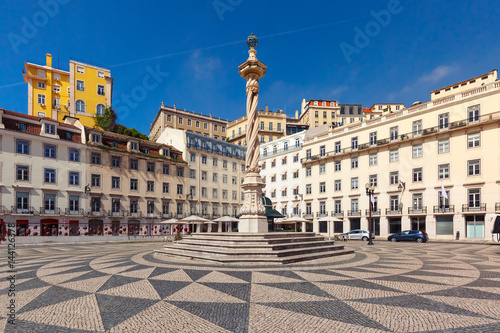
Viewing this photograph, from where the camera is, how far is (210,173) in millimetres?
48594

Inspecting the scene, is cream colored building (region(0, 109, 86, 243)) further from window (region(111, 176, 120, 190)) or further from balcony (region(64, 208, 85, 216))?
window (region(111, 176, 120, 190))

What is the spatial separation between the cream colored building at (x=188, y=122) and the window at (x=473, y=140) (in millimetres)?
49911

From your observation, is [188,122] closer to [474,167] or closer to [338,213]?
[338,213]

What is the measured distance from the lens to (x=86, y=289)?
710 cm

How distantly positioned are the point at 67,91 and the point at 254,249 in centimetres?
5430

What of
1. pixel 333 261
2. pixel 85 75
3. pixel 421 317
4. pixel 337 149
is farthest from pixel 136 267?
pixel 85 75

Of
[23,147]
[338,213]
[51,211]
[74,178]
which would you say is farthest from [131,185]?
[338,213]

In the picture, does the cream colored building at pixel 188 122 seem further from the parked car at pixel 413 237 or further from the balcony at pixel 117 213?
the parked car at pixel 413 237

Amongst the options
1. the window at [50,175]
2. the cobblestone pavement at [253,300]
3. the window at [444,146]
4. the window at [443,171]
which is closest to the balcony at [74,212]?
the window at [50,175]

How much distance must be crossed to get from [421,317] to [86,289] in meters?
7.15

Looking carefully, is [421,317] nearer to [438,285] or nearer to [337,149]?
[438,285]

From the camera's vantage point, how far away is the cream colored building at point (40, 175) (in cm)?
2994

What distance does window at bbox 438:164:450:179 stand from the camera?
32081 mm

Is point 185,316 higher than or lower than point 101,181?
lower
